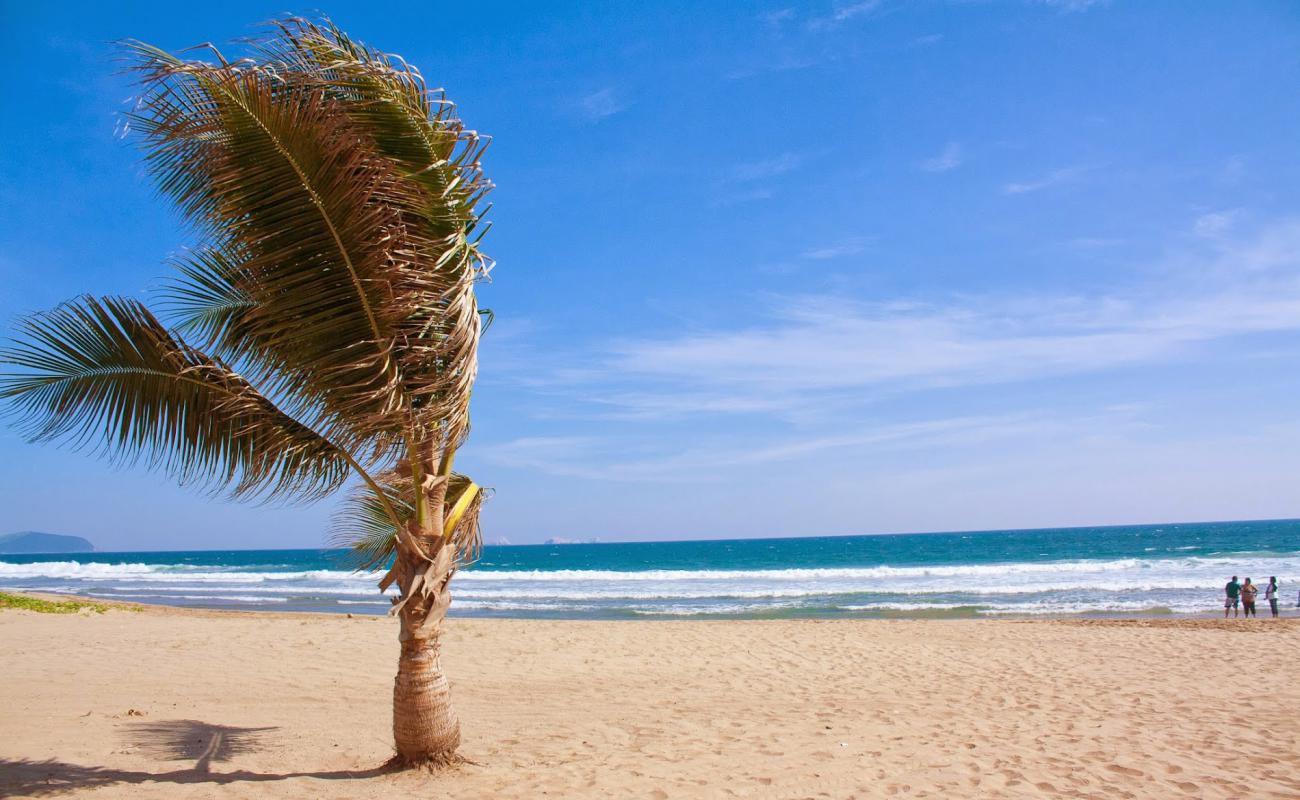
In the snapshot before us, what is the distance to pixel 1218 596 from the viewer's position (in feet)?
75.3

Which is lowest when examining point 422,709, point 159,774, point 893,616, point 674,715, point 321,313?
point 893,616

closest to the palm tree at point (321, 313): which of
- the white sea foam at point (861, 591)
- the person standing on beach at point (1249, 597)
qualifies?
the white sea foam at point (861, 591)

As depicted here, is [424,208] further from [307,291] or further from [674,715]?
[674,715]

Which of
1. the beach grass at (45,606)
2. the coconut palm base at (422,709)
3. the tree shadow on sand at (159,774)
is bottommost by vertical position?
the beach grass at (45,606)

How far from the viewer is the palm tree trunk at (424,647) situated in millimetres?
4805

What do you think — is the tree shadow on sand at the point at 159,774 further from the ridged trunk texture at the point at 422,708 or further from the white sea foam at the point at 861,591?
the white sea foam at the point at 861,591

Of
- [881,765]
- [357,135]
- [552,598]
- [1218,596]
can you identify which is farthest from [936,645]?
[552,598]

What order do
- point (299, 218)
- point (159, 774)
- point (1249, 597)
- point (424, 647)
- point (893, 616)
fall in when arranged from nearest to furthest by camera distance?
point (299, 218) < point (424, 647) < point (159, 774) < point (1249, 597) < point (893, 616)

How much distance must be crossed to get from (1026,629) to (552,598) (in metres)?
16.6

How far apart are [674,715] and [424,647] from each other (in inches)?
145

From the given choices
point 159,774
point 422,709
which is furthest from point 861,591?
point 159,774

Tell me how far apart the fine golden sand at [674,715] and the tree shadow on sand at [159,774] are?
25mm

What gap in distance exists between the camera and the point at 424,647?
4.89 m

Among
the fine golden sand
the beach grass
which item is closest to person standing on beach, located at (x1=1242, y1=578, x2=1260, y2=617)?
the fine golden sand
